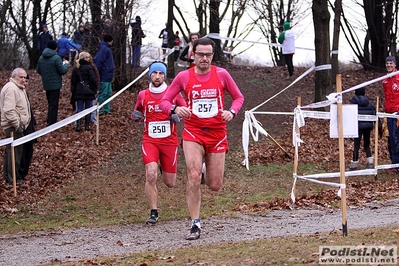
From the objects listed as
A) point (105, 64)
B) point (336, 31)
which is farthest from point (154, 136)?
point (336, 31)

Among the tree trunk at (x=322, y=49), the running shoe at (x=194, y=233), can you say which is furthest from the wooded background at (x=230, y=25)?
the running shoe at (x=194, y=233)

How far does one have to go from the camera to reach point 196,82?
8594mm

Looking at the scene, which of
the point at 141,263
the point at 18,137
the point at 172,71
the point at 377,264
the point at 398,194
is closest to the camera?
the point at 377,264

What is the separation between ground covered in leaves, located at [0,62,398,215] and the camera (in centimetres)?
1290

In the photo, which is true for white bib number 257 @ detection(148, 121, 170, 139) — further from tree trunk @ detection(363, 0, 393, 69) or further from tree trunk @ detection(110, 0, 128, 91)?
tree trunk @ detection(363, 0, 393, 69)

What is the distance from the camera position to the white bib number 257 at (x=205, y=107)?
28.0 ft

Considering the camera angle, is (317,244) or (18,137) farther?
(18,137)

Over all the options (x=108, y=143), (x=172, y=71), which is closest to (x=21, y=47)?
(x=172, y=71)

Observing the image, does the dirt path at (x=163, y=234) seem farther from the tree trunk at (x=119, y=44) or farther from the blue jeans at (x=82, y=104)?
the tree trunk at (x=119, y=44)

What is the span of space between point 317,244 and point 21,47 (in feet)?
139

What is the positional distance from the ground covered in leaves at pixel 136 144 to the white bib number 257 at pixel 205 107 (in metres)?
3.07

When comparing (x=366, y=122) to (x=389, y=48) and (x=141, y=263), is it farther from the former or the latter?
(x=389, y=48)

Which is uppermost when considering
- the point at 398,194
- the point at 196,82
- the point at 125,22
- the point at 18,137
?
the point at 125,22

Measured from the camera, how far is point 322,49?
2100cm
